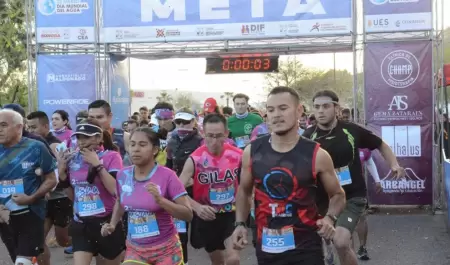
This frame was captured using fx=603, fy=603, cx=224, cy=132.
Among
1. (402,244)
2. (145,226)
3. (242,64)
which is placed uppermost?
(242,64)

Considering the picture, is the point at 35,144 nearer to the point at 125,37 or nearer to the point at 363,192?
the point at 363,192

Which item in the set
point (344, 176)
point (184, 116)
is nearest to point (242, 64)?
point (184, 116)

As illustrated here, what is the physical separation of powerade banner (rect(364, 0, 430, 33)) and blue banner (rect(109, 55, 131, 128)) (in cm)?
547

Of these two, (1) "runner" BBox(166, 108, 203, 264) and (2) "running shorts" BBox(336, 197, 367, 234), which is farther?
(1) "runner" BBox(166, 108, 203, 264)

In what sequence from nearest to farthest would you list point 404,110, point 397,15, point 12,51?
point 397,15 → point 404,110 → point 12,51

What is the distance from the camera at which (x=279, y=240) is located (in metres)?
3.82

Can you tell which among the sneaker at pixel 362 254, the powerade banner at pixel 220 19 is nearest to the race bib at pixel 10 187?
the sneaker at pixel 362 254

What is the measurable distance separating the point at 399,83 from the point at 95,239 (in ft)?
24.1

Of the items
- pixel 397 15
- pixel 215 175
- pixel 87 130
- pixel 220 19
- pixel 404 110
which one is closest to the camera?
pixel 87 130

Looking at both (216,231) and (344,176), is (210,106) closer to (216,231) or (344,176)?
(216,231)

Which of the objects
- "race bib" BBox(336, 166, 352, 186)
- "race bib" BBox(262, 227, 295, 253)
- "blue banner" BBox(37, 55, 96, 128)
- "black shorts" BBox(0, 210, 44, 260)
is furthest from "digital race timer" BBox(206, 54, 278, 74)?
"race bib" BBox(262, 227, 295, 253)

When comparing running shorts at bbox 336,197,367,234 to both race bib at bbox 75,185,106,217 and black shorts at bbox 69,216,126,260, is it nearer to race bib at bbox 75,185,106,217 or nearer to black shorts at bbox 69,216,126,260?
black shorts at bbox 69,216,126,260

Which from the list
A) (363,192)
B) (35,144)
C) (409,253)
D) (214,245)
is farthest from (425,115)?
(35,144)

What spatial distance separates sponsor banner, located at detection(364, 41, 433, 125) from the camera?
10805 mm
